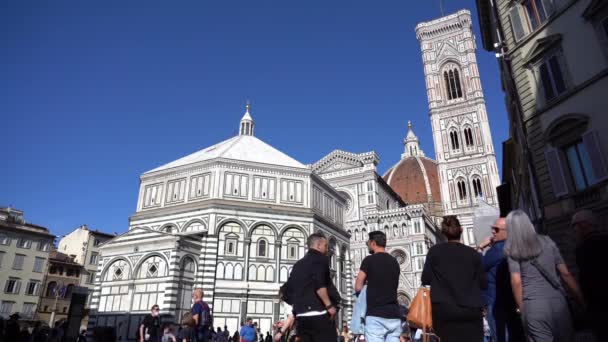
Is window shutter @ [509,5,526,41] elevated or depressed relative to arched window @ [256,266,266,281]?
elevated

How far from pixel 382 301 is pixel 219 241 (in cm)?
2250

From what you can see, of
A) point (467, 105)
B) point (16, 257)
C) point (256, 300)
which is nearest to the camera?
point (256, 300)

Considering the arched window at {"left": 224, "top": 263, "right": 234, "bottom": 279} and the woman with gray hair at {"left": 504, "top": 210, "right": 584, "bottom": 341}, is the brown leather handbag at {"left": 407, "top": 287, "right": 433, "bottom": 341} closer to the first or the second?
the woman with gray hair at {"left": 504, "top": 210, "right": 584, "bottom": 341}

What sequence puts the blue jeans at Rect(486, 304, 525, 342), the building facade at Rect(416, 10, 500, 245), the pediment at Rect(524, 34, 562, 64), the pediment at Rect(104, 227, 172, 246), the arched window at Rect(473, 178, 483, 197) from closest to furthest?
1. the blue jeans at Rect(486, 304, 525, 342)
2. the pediment at Rect(524, 34, 562, 64)
3. the pediment at Rect(104, 227, 172, 246)
4. the arched window at Rect(473, 178, 483, 197)
5. the building facade at Rect(416, 10, 500, 245)

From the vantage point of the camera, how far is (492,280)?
16.3 ft

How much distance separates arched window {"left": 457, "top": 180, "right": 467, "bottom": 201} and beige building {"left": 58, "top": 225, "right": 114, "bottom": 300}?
51.2 meters

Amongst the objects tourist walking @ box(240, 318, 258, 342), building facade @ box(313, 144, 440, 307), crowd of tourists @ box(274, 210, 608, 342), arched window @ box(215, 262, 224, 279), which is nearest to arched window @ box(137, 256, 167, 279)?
arched window @ box(215, 262, 224, 279)

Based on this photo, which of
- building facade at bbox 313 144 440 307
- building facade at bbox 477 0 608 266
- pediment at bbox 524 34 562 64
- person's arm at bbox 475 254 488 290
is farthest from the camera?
building facade at bbox 313 144 440 307

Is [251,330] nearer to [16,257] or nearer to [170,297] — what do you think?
[170,297]

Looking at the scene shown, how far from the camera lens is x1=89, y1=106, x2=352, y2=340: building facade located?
24028mm

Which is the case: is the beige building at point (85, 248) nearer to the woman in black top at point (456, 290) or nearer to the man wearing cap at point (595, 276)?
the woman in black top at point (456, 290)

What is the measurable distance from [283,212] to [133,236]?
10.4 metres

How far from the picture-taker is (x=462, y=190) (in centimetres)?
5972

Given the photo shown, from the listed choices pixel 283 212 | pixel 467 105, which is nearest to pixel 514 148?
pixel 283 212
